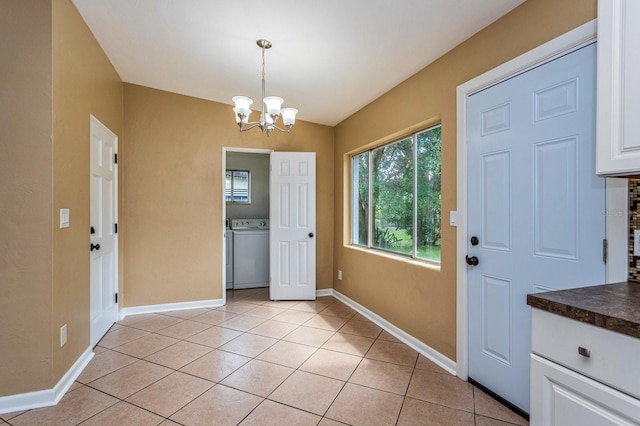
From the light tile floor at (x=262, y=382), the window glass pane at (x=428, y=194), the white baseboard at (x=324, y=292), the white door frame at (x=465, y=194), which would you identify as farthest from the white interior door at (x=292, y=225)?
the white door frame at (x=465, y=194)

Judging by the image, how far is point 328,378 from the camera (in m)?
2.20

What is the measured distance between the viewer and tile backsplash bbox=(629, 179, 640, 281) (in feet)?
4.38

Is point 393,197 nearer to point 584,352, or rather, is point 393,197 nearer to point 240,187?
point 584,352

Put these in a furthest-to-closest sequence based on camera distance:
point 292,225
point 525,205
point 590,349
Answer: point 292,225 → point 525,205 → point 590,349

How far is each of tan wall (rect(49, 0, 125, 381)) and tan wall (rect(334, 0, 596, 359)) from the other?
2.61 m

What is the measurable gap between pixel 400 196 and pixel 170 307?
2995mm

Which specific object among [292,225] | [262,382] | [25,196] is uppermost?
[25,196]

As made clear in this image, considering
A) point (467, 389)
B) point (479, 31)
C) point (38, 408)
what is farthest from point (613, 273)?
point (38, 408)

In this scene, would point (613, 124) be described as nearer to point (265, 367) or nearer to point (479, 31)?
point (479, 31)

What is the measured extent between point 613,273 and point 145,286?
13.5 feet

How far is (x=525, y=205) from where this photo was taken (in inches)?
70.2

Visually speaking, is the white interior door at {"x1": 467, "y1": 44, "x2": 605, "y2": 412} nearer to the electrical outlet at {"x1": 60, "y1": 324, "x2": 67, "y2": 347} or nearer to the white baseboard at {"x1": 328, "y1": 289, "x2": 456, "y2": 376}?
the white baseboard at {"x1": 328, "y1": 289, "x2": 456, "y2": 376}

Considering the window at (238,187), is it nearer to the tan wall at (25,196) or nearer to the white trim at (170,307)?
the white trim at (170,307)

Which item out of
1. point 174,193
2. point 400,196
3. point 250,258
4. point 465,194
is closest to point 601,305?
point 465,194
